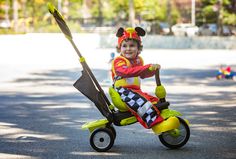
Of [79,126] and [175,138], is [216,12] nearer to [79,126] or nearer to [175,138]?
[79,126]

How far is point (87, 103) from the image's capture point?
1377cm

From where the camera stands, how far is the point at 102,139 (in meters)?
8.03

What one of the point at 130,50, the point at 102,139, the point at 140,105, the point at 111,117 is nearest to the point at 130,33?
the point at 130,50

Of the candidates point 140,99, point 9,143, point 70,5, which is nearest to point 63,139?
point 9,143

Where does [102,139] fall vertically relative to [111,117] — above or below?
below

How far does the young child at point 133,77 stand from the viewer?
7895 millimetres

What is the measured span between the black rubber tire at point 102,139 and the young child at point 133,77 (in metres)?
0.40

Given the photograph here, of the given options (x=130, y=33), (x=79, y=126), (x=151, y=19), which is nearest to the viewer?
(x=130, y=33)

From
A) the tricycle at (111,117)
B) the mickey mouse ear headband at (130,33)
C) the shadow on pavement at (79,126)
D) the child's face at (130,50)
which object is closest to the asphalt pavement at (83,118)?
the shadow on pavement at (79,126)

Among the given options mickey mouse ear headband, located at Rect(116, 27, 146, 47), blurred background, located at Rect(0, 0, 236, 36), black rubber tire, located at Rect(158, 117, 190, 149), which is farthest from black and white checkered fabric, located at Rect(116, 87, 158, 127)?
blurred background, located at Rect(0, 0, 236, 36)

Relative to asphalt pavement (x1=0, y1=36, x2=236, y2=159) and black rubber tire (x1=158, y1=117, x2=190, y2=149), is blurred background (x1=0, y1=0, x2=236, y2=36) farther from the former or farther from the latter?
black rubber tire (x1=158, y1=117, x2=190, y2=149)

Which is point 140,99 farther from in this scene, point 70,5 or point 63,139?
point 70,5

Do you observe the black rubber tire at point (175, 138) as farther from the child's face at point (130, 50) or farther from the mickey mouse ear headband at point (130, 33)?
the mickey mouse ear headband at point (130, 33)

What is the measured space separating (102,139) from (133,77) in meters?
0.83
